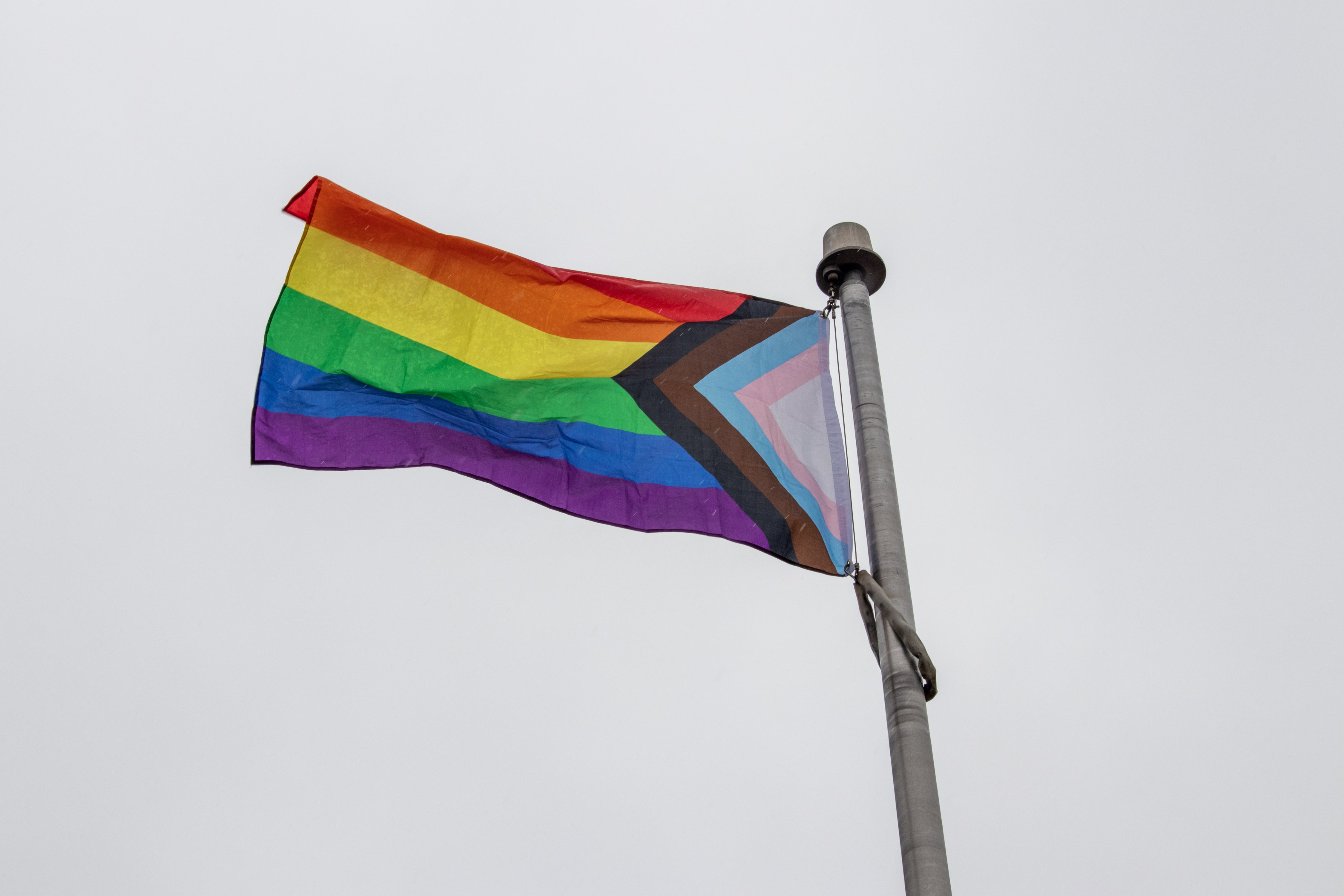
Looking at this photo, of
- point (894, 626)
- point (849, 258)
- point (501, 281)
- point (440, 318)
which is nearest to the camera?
point (894, 626)

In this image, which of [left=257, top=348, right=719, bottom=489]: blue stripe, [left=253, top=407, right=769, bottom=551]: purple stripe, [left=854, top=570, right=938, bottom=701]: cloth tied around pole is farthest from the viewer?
[left=257, top=348, right=719, bottom=489]: blue stripe

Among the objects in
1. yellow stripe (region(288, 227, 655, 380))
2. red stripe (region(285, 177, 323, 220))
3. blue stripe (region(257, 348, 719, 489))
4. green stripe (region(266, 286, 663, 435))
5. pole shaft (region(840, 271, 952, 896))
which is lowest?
pole shaft (region(840, 271, 952, 896))

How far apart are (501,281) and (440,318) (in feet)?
2.07

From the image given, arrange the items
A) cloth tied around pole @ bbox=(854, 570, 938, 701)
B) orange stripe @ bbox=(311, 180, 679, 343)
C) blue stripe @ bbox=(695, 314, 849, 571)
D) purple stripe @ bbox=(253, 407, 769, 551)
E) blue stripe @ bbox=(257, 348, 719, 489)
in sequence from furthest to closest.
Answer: orange stripe @ bbox=(311, 180, 679, 343), blue stripe @ bbox=(695, 314, 849, 571), blue stripe @ bbox=(257, 348, 719, 489), purple stripe @ bbox=(253, 407, 769, 551), cloth tied around pole @ bbox=(854, 570, 938, 701)

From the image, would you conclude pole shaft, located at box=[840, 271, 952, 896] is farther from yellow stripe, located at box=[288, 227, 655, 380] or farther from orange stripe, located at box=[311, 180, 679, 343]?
yellow stripe, located at box=[288, 227, 655, 380]

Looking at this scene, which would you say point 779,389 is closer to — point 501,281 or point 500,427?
point 500,427

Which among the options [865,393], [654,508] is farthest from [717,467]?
[865,393]

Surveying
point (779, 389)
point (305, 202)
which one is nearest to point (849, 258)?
point (779, 389)

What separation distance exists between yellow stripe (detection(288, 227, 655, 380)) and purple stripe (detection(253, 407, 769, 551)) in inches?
32.7

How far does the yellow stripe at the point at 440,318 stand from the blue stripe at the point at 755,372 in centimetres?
78

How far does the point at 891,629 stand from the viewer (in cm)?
738

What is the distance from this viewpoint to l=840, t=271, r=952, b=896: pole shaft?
644 centimetres

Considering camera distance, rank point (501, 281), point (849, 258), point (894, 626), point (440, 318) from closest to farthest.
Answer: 1. point (894, 626)
2. point (849, 258)
3. point (440, 318)
4. point (501, 281)

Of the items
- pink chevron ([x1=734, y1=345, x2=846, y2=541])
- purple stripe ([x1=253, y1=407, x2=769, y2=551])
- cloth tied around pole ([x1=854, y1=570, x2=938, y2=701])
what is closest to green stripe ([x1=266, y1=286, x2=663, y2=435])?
purple stripe ([x1=253, y1=407, x2=769, y2=551])
